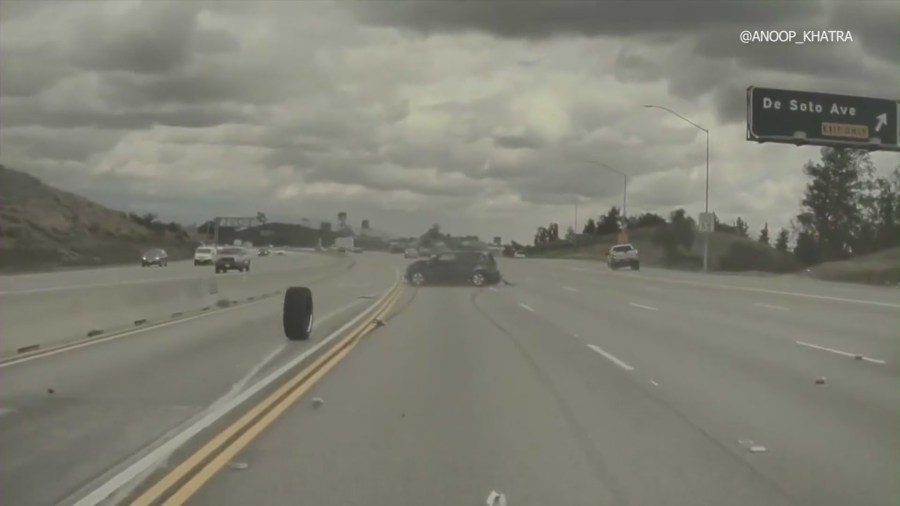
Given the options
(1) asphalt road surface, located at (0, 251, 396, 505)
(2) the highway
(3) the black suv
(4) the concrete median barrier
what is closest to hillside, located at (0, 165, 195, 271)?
(3) the black suv

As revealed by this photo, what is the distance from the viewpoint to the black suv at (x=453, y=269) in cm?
4788

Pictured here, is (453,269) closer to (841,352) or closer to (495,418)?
(841,352)

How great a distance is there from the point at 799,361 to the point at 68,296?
41.3ft

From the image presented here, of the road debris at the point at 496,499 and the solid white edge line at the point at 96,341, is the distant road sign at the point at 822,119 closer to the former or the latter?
the solid white edge line at the point at 96,341

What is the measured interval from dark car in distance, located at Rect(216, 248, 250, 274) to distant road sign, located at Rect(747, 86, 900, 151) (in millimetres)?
39442

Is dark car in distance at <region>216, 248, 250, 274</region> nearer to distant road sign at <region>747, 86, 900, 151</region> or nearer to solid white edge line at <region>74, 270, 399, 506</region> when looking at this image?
distant road sign at <region>747, 86, 900, 151</region>

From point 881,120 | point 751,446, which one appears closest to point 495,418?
point 751,446

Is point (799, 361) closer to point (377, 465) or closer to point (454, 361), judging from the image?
point (454, 361)

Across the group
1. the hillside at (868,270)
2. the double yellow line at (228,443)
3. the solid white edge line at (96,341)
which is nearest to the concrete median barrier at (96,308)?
the solid white edge line at (96,341)

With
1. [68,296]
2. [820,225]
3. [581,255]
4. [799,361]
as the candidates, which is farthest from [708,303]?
[820,225]

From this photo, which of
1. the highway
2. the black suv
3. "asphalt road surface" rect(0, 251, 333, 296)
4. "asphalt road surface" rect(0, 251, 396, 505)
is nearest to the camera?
the highway

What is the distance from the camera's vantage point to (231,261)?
62625 millimetres

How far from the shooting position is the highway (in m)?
7.18

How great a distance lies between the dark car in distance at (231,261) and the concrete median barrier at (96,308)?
96.1ft
